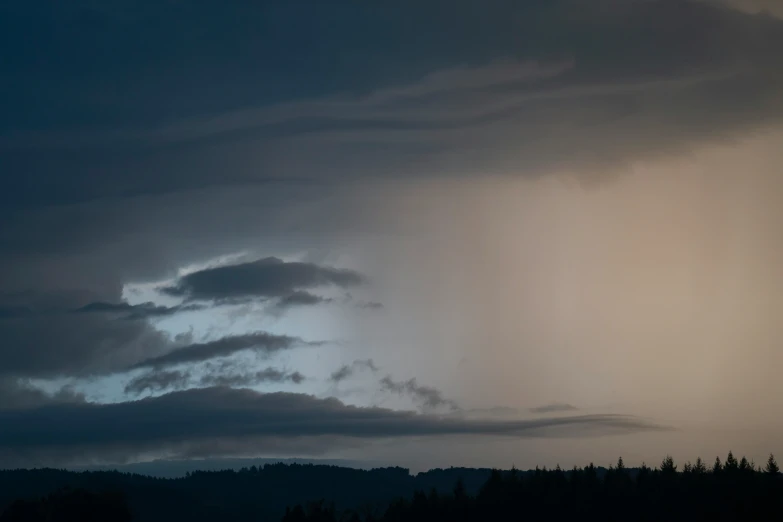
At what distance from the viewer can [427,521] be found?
19962 cm

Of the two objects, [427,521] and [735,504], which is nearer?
[735,504]

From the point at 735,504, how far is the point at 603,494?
28972 mm

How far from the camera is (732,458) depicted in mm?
182250

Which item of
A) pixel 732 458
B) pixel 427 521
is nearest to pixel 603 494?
pixel 732 458

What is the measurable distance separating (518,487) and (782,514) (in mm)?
56888

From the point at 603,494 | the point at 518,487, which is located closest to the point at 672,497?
the point at 603,494

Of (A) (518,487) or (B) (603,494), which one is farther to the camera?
(A) (518,487)

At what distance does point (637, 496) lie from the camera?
173 metres

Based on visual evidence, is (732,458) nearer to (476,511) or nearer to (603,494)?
(603,494)

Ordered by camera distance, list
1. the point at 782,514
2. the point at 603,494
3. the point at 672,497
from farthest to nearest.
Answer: the point at 603,494 < the point at 672,497 < the point at 782,514

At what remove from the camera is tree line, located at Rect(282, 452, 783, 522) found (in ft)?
507

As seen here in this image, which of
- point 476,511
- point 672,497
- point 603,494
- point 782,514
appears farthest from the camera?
point 476,511

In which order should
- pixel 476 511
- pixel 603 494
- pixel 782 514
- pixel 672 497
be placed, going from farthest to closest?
pixel 476 511 → pixel 603 494 → pixel 672 497 → pixel 782 514

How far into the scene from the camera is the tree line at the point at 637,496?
507 ft
